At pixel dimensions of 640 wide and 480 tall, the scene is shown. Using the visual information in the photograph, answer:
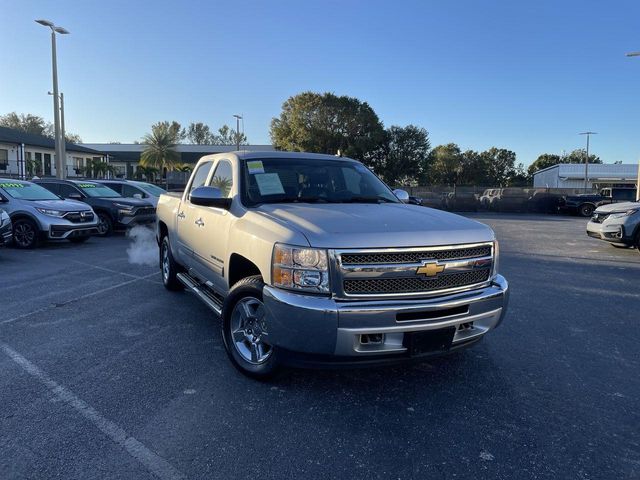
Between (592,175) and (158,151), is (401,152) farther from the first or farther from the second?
(592,175)

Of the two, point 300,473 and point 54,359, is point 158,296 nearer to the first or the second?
point 54,359

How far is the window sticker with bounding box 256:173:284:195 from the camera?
4.30 m

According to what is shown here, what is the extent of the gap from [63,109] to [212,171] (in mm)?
27150

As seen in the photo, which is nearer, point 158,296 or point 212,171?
point 212,171

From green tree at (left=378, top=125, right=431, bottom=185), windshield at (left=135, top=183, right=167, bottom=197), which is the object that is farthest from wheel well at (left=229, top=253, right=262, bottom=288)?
green tree at (left=378, top=125, right=431, bottom=185)

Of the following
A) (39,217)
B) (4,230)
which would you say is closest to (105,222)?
(39,217)

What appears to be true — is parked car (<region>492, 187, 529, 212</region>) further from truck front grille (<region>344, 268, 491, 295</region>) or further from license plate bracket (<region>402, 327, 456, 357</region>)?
license plate bracket (<region>402, 327, 456, 357</region>)

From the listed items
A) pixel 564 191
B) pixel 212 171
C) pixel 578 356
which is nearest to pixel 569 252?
pixel 578 356

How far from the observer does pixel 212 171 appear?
5.17 metres

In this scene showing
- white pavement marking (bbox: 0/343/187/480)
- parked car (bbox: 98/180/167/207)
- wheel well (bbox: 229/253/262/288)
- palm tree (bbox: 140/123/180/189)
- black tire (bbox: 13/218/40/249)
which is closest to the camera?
white pavement marking (bbox: 0/343/187/480)

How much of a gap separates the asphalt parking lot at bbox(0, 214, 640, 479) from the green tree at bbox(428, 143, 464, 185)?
257 feet

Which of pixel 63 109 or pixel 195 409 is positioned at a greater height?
pixel 63 109

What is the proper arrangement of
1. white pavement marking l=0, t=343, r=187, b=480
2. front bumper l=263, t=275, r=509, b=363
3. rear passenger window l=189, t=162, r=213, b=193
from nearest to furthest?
1. white pavement marking l=0, t=343, r=187, b=480
2. front bumper l=263, t=275, r=509, b=363
3. rear passenger window l=189, t=162, r=213, b=193

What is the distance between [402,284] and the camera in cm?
320
